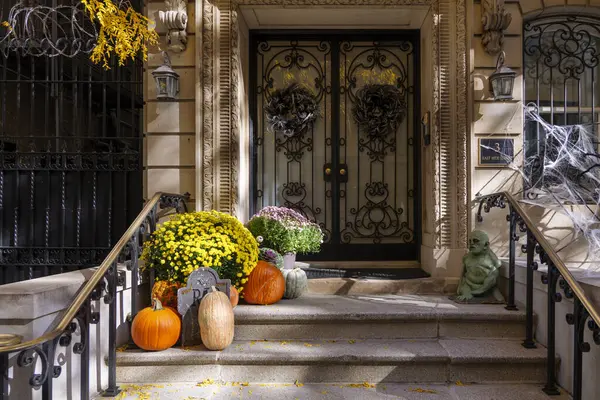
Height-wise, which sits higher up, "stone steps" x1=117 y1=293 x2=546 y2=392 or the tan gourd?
the tan gourd

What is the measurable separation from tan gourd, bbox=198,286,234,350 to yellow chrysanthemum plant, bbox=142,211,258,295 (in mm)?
488

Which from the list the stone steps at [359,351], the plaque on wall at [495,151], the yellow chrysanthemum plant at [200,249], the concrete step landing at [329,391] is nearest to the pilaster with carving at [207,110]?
the yellow chrysanthemum plant at [200,249]

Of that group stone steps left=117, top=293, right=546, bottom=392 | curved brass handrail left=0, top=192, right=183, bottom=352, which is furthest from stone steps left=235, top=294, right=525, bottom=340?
curved brass handrail left=0, top=192, right=183, bottom=352

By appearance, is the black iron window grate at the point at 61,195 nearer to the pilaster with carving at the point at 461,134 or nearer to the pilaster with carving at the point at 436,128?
the pilaster with carving at the point at 436,128

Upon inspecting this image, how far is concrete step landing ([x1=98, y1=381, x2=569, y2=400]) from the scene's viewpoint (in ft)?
12.7

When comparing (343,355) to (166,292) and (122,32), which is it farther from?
(122,32)

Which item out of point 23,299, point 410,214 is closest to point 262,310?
point 23,299

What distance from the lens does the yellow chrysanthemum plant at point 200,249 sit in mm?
4621

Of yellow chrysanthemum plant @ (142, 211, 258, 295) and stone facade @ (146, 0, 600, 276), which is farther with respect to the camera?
stone facade @ (146, 0, 600, 276)

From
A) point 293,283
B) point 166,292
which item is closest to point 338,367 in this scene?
point 293,283

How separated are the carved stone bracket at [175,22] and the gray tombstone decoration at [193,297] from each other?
10.3 feet

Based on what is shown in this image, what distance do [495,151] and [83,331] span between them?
5055 millimetres

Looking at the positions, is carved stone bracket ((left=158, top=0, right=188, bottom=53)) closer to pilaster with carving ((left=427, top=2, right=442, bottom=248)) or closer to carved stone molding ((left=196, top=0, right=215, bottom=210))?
carved stone molding ((left=196, top=0, right=215, bottom=210))

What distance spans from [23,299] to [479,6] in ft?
19.8
